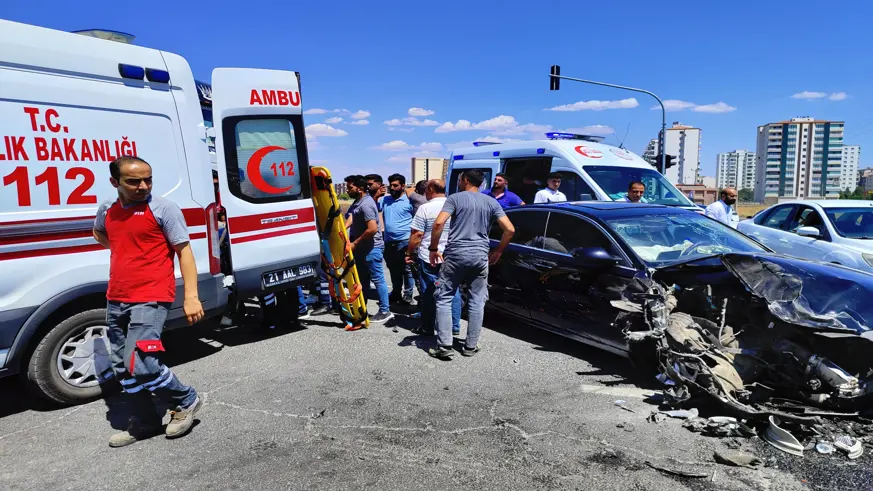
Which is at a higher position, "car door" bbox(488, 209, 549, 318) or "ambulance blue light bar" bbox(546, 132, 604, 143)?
"ambulance blue light bar" bbox(546, 132, 604, 143)

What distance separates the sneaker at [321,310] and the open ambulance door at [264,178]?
1461 mm

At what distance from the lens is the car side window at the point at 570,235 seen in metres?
5.00

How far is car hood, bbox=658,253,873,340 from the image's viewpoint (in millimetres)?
3457

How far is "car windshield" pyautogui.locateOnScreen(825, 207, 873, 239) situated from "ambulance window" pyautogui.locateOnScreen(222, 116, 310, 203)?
22.2 ft

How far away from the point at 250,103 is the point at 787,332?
475 centimetres

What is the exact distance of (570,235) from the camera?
534 centimetres

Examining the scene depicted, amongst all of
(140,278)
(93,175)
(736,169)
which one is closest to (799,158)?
(736,169)

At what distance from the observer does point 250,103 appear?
516cm

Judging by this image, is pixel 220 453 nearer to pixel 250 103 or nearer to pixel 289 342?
pixel 289 342

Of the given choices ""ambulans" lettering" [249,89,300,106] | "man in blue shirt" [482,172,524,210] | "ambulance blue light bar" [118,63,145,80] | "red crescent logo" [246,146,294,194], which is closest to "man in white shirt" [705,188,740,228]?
"man in blue shirt" [482,172,524,210]

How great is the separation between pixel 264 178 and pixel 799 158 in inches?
5033

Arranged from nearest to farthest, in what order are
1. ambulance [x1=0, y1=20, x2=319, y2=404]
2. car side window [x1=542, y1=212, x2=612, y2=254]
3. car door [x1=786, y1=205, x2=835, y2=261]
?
ambulance [x1=0, y1=20, x2=319, y2=404] < car side window [x1=542, y1=212, x2=612, y2=254] < car door [x1=786, y1=205, x2=835, y2=261]

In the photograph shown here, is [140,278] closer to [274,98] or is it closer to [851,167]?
[274,98]

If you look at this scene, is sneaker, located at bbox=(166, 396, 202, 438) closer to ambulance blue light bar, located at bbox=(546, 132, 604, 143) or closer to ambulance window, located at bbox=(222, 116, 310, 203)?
ambulance window, located at bbox=(222, 116, 310, 203)
